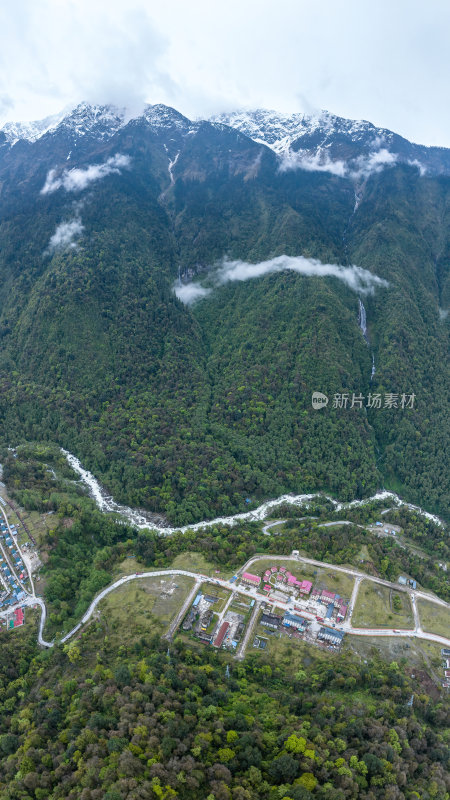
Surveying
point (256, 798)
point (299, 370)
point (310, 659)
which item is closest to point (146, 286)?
point (299, 370)

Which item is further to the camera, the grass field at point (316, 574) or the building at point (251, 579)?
the grass field at point (316, 574)

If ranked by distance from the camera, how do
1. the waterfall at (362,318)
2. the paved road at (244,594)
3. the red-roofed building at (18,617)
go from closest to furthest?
the paved road at (244,594) < the red-roofed building at (18,617) < the waterfall at (362,318)

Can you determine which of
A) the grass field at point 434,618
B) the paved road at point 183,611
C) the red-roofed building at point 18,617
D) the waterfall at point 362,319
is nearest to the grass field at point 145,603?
the paved road at point 183,611

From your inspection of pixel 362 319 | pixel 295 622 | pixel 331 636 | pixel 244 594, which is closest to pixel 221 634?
pixel 244 594

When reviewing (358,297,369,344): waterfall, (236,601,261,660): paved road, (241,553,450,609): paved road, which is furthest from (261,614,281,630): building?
(358,297,369,344): waterfall

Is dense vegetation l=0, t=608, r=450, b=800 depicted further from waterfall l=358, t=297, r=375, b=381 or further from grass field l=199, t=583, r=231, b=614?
waterfall l=358, t=297, r=375, b=381

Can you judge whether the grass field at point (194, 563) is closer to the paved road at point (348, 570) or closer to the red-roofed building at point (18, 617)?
the paved road at point (348, 570)
